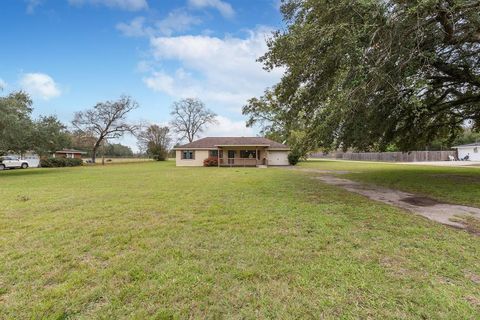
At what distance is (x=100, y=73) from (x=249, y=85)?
1169 cm

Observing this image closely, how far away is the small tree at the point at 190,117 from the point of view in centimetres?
4859

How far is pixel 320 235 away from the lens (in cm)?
428

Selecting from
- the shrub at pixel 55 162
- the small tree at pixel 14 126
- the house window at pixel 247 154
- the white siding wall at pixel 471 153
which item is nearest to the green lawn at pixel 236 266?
the small tree at pixel 14 126

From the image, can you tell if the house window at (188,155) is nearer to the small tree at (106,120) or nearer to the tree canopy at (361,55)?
the small tree at (106,120)

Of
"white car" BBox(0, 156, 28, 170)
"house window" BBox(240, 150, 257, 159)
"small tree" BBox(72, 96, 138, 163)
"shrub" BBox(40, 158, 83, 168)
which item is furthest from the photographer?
"small tree" BBox(72, 96, 138, 163)

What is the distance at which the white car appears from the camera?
27.2 meters

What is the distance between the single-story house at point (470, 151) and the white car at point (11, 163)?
190 ft

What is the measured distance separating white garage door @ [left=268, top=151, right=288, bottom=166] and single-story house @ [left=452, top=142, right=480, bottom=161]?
27129 millimetres

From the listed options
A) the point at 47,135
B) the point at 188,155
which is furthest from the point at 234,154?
the point at 47,135

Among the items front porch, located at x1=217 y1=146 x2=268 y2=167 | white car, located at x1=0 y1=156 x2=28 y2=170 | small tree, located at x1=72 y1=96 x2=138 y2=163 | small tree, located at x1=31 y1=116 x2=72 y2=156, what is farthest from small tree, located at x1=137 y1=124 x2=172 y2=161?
small tree, located at x1=31 y1=116 x2=72 y2=156

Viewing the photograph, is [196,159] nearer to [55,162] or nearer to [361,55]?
[55,162]

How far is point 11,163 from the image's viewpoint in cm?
2762

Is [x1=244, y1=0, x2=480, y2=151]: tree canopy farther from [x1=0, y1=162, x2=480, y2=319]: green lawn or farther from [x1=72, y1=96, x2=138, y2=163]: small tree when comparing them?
[x1=72, y1=96, x2=138, y2=163]: small tree

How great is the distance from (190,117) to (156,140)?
8.20 metres
